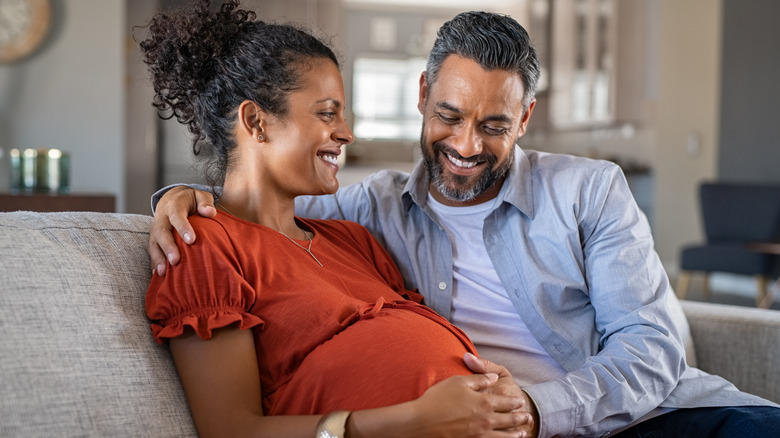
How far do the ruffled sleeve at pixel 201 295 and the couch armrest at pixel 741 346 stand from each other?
1171 mm

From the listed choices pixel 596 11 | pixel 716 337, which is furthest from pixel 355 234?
pixel 596 11

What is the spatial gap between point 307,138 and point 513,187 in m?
0.50

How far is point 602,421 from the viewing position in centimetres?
141

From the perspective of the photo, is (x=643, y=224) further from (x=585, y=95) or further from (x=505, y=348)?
(x=585, y=95)

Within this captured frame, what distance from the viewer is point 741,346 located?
1822 millimetres

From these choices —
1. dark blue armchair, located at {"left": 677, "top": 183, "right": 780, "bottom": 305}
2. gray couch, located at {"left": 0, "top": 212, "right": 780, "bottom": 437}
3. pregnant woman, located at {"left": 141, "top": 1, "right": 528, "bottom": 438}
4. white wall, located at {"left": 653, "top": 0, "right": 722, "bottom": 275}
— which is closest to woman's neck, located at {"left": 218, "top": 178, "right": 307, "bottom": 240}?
pregnant woman, located at {"left": 141, "top": 1, "right": 528, "bottom": 438}

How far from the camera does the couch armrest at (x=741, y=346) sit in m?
1.79

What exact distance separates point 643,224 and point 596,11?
5156 mm

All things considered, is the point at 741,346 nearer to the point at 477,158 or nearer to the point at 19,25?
the point at 477,158

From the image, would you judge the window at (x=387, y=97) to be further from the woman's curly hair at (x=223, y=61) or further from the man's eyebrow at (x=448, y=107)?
the woman's curly hair at (x=223, y=61)

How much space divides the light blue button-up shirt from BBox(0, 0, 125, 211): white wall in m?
3.09

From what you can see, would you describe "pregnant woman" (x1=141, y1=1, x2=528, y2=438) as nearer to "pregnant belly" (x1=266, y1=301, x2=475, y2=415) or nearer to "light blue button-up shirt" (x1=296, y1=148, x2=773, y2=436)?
"pregnant belly" (x1=266, y1=301, x2=475, y2=415)

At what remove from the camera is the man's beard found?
5.59ft

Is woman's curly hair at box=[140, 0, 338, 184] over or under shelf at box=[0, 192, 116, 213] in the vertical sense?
over
